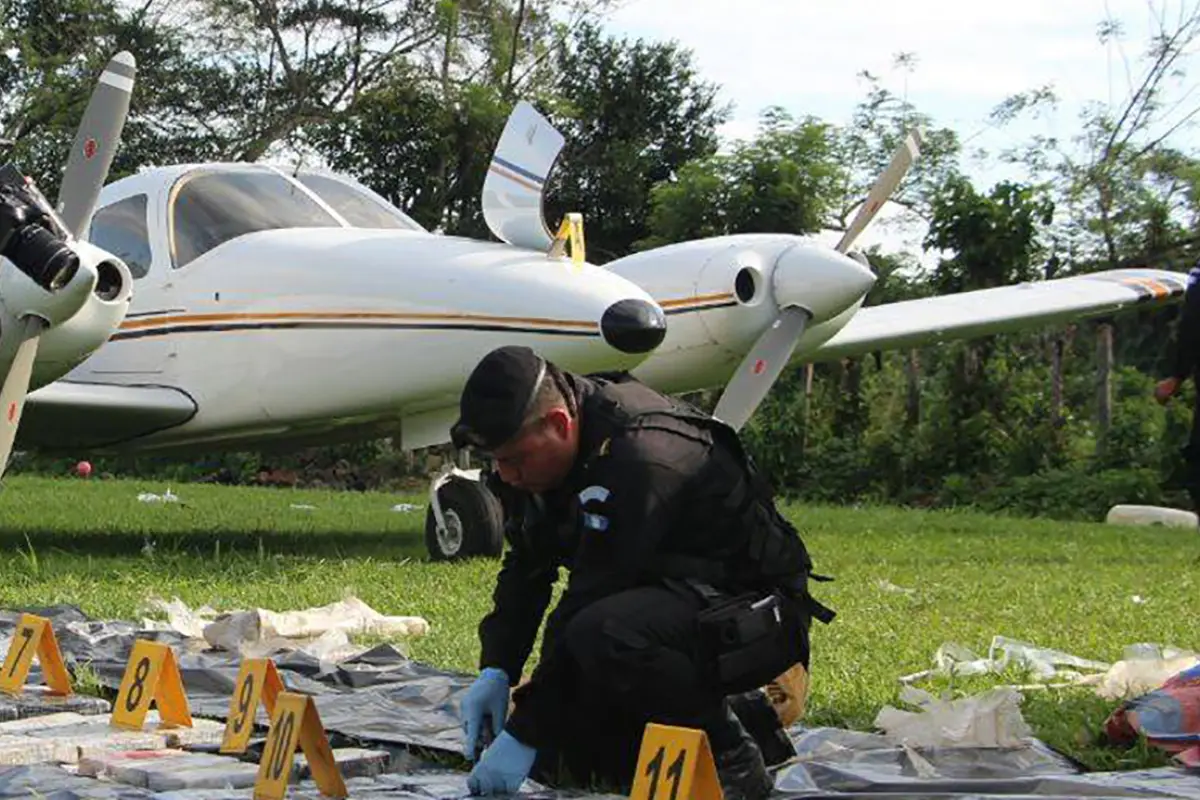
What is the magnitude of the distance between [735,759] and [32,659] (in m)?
2.19

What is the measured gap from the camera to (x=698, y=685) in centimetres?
327

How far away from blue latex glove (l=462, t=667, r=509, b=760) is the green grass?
1239 millimetres

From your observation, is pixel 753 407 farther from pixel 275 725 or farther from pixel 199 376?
pixel 275 725

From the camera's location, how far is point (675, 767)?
2840 millimetres

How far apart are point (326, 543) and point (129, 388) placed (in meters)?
1.66

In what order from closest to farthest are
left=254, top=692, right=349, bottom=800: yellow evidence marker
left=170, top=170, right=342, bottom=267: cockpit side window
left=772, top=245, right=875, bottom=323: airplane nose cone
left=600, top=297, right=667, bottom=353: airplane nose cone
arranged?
left=254, top=692, right=349, bottom=800: yellow evidence marker → left=600, top=297, right=667, bottom=353: airplane nose cone → left=170, top=170, right=342, bottom=267: cockpit side window → left=772, top=245, right=875, bottom=323: airplane nose cone

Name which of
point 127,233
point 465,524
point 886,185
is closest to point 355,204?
point 127,233

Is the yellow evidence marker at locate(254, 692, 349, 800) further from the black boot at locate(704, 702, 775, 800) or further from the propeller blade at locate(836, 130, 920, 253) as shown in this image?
the propeller blade at locate(836, 130, 920, 253)

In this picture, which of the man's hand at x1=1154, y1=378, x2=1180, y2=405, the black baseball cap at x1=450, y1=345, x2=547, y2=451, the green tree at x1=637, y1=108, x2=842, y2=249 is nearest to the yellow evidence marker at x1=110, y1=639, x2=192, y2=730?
the black baseball cap at x1=450, y1=345, x2=547, y2=451

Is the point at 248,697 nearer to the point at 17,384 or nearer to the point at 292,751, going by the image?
the point at 292,751

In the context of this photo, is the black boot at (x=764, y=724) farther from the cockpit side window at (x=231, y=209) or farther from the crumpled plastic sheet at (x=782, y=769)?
the cockpit side window at (x=231, y=209)

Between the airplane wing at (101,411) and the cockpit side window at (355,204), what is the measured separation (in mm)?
1481

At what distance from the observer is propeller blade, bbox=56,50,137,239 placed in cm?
801

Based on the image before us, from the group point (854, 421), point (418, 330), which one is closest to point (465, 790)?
point (418, 330)
